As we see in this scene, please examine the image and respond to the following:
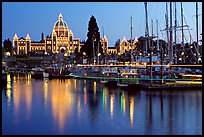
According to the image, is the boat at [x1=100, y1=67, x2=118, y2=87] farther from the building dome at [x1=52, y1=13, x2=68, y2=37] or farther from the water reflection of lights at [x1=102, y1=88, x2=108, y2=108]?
the building dome at [x1=52, y1=13, x2=68, y2=37]

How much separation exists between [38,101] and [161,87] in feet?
17.5

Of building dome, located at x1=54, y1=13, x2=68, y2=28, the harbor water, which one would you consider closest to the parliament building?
building dome, located at x1=54, y1=13, x2=68, y2=28

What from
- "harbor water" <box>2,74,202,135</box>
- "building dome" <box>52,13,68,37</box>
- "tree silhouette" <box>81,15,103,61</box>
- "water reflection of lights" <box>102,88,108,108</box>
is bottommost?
"harbor water" <box>2,74,202,135</box>

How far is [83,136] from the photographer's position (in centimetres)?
800

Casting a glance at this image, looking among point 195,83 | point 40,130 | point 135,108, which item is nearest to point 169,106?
point 135,108

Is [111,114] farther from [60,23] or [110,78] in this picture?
[60,23]

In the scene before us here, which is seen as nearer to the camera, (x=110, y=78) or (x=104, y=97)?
(x=104, y=97)

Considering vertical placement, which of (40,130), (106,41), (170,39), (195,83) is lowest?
(40,130)

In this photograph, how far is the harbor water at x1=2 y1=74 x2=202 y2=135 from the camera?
29.4 ft

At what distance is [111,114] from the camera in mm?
11211

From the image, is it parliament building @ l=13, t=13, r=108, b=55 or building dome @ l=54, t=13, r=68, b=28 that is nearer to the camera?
parliament building @ l=13, t=13, r=108, b=55

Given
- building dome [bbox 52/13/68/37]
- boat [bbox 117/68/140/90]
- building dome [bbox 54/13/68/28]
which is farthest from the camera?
building dome [bbox 54/13/68/28]

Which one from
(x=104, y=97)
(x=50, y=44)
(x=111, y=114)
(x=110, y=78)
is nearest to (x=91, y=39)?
(x=110, y=78)

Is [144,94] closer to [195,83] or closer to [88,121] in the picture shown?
[195,83]
